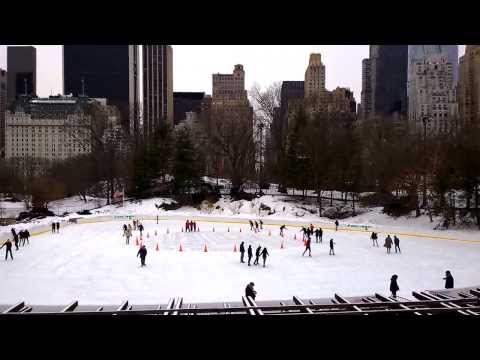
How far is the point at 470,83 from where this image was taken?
70.3ft

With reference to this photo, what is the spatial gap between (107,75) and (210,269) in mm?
48087

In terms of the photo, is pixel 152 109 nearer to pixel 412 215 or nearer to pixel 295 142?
pixel 295 142

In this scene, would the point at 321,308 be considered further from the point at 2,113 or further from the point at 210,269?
the point at 2,113

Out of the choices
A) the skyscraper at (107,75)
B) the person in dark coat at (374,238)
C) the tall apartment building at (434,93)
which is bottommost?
the person in dark coat at (374,238)

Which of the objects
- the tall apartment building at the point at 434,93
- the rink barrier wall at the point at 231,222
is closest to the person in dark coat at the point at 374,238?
the rink barrier wall at the point at 231,222

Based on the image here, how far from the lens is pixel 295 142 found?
38.1 meters

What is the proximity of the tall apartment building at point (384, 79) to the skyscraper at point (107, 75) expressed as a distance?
37452 millimetres

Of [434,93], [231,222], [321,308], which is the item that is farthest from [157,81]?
[321,308]

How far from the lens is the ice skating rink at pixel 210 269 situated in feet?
36.2

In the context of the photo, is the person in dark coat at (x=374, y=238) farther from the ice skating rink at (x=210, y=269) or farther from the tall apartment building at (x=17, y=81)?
the tall apartment building at (x=17, y=81)
